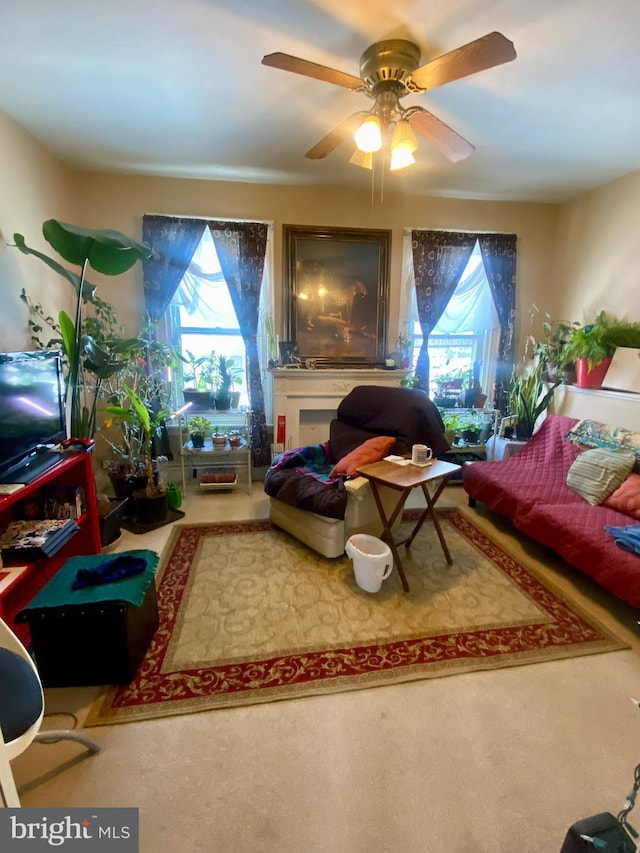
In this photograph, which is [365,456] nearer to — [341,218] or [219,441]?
[219,441]

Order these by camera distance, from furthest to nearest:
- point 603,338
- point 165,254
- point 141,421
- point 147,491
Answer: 1. point 165,254
2. point 603,338
3. point 147,491
4. point 141,421

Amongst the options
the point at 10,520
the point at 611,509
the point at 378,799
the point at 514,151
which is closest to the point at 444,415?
the point at 611,509

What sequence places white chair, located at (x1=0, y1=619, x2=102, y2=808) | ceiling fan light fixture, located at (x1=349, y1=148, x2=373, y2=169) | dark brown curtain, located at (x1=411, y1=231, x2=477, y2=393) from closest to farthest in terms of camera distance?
white chair, located at (x1=0, y1=619, x2=102, y2=808) → ceiling fan light fixture, located at (x1=349, y1=148, x2=373, y2=169) → dark brown curtain, located at (x1=411, y1=231, x2=477, y2=393)

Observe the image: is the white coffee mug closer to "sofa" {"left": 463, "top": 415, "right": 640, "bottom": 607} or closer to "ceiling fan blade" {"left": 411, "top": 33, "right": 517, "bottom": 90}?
"sofa" {"left": 463, "top": 415, "right": 640, "bottom": 607}

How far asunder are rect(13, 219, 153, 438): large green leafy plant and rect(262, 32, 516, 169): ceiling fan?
132cm

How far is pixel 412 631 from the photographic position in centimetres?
192

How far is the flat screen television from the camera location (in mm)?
1829

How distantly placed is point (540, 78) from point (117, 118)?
242 centimetres

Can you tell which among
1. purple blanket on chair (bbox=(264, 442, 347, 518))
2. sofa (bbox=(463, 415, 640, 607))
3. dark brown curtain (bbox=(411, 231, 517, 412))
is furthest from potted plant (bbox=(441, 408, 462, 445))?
purple blanket on chair (bbox=(264, 442, 347, 518))

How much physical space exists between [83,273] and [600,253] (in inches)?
161

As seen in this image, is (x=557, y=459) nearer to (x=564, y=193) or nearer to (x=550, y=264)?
(x=550, y=264)

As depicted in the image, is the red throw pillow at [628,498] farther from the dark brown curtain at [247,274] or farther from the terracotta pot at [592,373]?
Answer: the dark brown curtain at [247,274]

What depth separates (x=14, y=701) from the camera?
1037 millimetres

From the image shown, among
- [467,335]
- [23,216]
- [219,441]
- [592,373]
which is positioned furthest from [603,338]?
[23,216]
